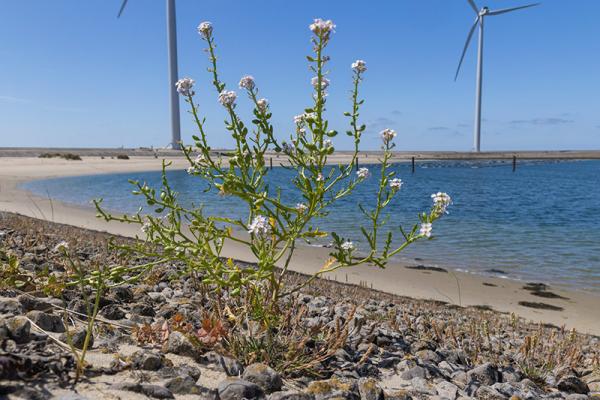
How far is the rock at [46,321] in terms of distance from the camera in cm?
375

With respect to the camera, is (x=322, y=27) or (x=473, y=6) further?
(x=473, y=6)

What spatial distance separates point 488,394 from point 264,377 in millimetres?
1612

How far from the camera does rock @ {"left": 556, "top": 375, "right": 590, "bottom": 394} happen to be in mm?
4191

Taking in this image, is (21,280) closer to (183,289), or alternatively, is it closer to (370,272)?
(183,289)

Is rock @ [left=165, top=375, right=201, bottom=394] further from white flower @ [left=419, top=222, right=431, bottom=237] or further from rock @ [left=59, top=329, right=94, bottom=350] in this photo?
white flower @ [left=419, top=222, right=431, bottom=237]

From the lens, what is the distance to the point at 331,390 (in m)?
3.11

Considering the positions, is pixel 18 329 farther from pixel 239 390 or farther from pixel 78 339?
pixel 239 390

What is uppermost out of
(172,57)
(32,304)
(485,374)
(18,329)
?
(172,57)

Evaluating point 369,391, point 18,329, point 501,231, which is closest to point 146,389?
point 18,329

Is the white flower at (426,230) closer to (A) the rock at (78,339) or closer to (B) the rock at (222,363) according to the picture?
(B) the rock at (222,363)

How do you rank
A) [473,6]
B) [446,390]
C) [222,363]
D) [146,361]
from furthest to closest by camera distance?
[473,6] < [446,390] < [222,363] < [146,361]

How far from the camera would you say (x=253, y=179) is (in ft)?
13.4

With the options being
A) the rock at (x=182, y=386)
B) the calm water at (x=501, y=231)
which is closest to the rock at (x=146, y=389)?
the rock at (x=182, y=386)

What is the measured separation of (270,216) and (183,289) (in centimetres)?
266
